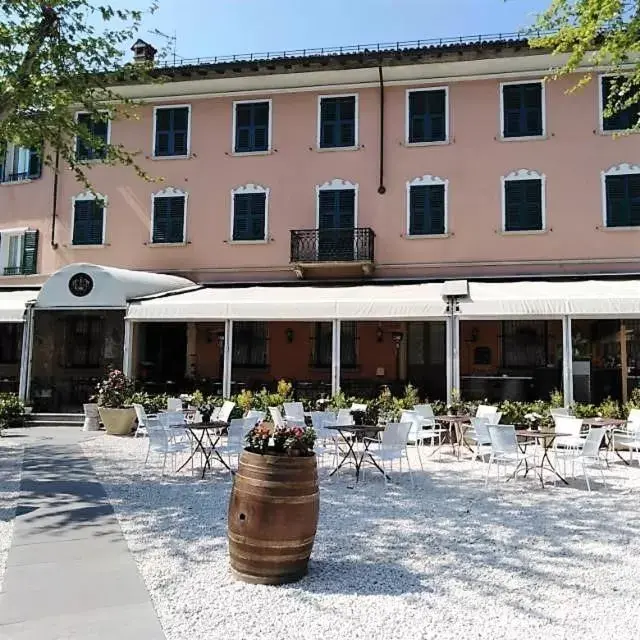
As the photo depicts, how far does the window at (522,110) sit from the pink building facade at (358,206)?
0.04 meters

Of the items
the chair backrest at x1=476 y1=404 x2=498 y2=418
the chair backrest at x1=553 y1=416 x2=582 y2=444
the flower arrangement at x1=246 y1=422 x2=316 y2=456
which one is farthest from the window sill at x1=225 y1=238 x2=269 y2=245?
the flower arrangement at x1=246 y1=422 x2=316 y2=456

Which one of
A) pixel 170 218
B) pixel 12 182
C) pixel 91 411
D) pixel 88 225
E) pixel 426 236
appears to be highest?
pixel 12 182

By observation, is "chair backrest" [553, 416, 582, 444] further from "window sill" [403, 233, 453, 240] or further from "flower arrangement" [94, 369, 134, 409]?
"flower arrangement" [94, 369, 134, 409]

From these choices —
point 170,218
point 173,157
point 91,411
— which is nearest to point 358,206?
point 170,218

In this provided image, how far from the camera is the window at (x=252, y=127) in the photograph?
1839 cm

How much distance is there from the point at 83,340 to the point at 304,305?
8.61 m

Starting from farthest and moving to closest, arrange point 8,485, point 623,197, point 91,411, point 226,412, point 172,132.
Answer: point 172,132 → point 623,197 → point 91,411 → point 226,412 → point 8,485

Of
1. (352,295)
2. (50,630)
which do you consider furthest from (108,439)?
(50,630)

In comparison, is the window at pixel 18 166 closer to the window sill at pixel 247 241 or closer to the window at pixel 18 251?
the window at pixel 18 251

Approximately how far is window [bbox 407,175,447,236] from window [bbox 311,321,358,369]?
12.0ft

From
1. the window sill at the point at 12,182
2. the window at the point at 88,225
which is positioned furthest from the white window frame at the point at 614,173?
the window sill at the point at 12,182

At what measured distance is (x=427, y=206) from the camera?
683 inches

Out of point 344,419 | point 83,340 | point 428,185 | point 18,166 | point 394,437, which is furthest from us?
point 18,166

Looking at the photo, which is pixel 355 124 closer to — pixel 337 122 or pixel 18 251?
pixel 337 122
